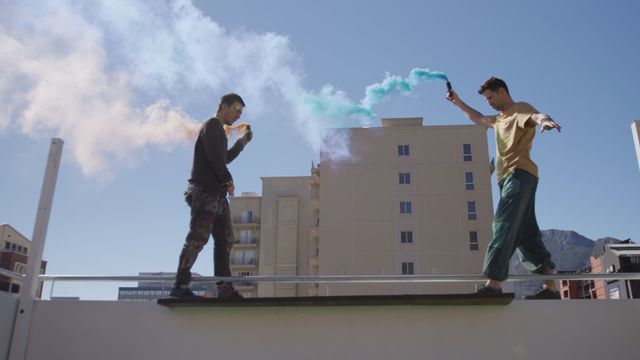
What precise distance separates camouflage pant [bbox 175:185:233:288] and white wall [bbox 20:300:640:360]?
0.45 m

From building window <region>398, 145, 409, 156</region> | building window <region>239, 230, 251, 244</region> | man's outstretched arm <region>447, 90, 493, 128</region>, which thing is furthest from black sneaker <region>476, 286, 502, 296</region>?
building window <region>239, 230, 251, 244</region>

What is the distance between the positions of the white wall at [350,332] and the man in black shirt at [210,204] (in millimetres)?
428

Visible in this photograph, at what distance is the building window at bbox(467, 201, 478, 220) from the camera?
4844 cm

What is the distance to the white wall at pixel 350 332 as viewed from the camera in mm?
3615

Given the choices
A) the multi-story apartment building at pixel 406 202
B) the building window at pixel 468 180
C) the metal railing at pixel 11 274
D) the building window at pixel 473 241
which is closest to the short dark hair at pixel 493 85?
the metal railing at pixel 11 274

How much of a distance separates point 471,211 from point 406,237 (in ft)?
20.1

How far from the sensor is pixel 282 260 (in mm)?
59500

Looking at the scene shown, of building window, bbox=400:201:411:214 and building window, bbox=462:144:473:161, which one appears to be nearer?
building window, bbox=400:201:411:214

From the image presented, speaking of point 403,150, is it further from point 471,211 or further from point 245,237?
point 245,237

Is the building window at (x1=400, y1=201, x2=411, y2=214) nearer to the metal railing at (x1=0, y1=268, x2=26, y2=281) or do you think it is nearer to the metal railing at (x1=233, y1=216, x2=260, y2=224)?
the metal railing at (x1=233, y1=216, x2=260, y2=224)

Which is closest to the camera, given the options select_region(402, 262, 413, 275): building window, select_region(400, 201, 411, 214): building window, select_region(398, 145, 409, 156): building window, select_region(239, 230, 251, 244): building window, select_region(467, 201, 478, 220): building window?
select_region(402, 262, 413, 275): building window

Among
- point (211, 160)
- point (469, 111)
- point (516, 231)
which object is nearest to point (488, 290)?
point (516, 231)

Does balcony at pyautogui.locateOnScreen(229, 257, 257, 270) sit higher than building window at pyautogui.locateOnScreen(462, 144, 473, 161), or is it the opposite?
building window at pyautogui.locateOnScreen(462, 144, 473, 161)

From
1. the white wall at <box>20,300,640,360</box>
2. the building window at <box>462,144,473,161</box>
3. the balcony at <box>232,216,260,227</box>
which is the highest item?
the building window at <box>462,144,473,161</box>
